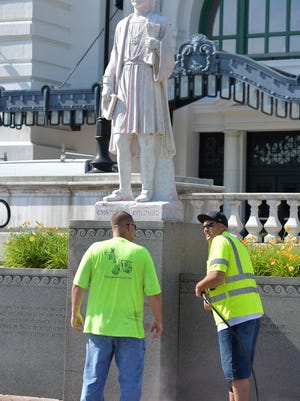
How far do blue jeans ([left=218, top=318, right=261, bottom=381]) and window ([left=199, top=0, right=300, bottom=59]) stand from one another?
1728 cm

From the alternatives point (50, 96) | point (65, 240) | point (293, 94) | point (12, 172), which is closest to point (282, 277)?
point (65, 240)

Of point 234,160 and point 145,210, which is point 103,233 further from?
point 234,160

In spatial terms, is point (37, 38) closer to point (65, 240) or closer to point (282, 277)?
point (65, 240)

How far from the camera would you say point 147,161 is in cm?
1173

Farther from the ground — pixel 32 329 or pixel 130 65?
pixel 130 65

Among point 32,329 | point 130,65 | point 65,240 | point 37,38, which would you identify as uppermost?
point 37,38

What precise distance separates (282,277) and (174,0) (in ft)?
55.8

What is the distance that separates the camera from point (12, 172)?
19328 millimetres

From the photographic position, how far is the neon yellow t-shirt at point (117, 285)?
9.11 metres

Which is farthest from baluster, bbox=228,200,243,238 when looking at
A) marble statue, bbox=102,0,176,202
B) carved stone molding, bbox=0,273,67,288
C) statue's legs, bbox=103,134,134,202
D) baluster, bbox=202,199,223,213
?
carved stone molding, bbox=0,273,67,288

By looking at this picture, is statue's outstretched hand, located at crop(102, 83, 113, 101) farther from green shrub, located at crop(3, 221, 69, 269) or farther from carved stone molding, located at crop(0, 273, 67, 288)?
carved stone molding, located at crop(0, 273, 67, 288)

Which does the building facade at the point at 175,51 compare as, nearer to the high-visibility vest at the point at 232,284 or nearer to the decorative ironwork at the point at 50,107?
the decorative ironwork at the point at 50,107

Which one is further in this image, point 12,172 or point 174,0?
point 174,0

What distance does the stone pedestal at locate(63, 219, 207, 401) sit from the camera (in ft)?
36.3
